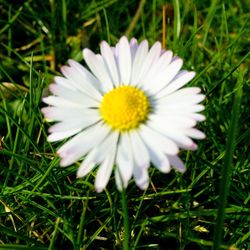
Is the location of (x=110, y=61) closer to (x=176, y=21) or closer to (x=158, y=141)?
(x=158, y=141)

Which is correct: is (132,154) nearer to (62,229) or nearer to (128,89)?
(128,89)

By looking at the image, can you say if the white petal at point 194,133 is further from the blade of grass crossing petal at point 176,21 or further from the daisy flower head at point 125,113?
the blade of grass crossing petal at point 176,21

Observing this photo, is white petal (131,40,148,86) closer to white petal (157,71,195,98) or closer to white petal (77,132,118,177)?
white petal (157,71,195,98)

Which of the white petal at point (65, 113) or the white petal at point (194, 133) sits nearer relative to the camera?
the white petal at point (194, 133)

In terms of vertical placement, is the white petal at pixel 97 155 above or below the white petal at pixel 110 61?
below

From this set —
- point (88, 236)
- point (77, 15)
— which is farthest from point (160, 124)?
point (77, 15)

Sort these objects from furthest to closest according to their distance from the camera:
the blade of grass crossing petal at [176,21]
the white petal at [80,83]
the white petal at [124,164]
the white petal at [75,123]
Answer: the blade of grass crossing petal at [176,21]
the white petal at [80,83]
the white petal at [75,123]
the white petal at [124,164]

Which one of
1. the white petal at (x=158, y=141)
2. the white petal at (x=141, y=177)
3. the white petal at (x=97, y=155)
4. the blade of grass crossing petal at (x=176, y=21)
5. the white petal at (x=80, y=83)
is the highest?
the blade of grass crossing petal at (x=176, y=21)

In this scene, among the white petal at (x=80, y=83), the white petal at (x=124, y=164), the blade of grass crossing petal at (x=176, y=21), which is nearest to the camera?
the white petal at (x=124, y=164)

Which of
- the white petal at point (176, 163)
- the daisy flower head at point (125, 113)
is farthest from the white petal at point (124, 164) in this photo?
the white petal at point (176, 163)
